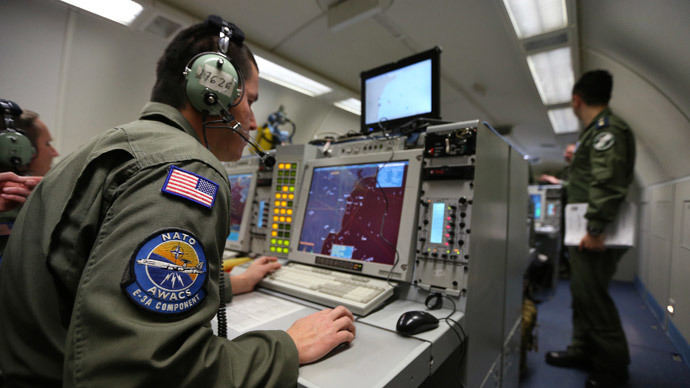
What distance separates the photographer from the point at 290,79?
3.87 metres

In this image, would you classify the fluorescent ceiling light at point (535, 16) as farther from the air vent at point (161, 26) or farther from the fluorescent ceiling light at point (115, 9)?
the fluorescent ceiling light at point (115, 9)

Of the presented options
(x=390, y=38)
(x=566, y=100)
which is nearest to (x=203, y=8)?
(x=390, y=38)

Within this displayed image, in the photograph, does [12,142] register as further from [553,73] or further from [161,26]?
[553,73]

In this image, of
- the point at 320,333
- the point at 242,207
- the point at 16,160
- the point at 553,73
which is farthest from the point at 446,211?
the point at 553,73

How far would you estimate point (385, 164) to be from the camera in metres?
1.34

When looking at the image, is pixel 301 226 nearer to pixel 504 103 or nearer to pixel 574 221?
pixel 574 221

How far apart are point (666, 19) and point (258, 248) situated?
317cm

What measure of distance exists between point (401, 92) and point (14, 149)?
1715 millimetres

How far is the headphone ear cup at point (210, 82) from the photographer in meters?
0.84

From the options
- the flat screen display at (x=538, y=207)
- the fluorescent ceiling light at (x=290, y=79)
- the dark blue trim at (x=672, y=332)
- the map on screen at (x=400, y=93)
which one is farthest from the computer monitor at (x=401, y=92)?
the flat screen display at (x=538, y=207)

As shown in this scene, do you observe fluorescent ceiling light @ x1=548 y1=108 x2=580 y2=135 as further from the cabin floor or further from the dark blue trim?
the cabin floor

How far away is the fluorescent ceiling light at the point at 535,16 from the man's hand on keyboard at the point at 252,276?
9.88ft

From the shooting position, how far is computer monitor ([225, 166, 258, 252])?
1929mm

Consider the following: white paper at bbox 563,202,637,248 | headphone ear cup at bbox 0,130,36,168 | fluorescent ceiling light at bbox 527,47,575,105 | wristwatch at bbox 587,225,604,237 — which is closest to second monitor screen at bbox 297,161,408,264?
headphone ear cup at bbox 0,130,36,168
